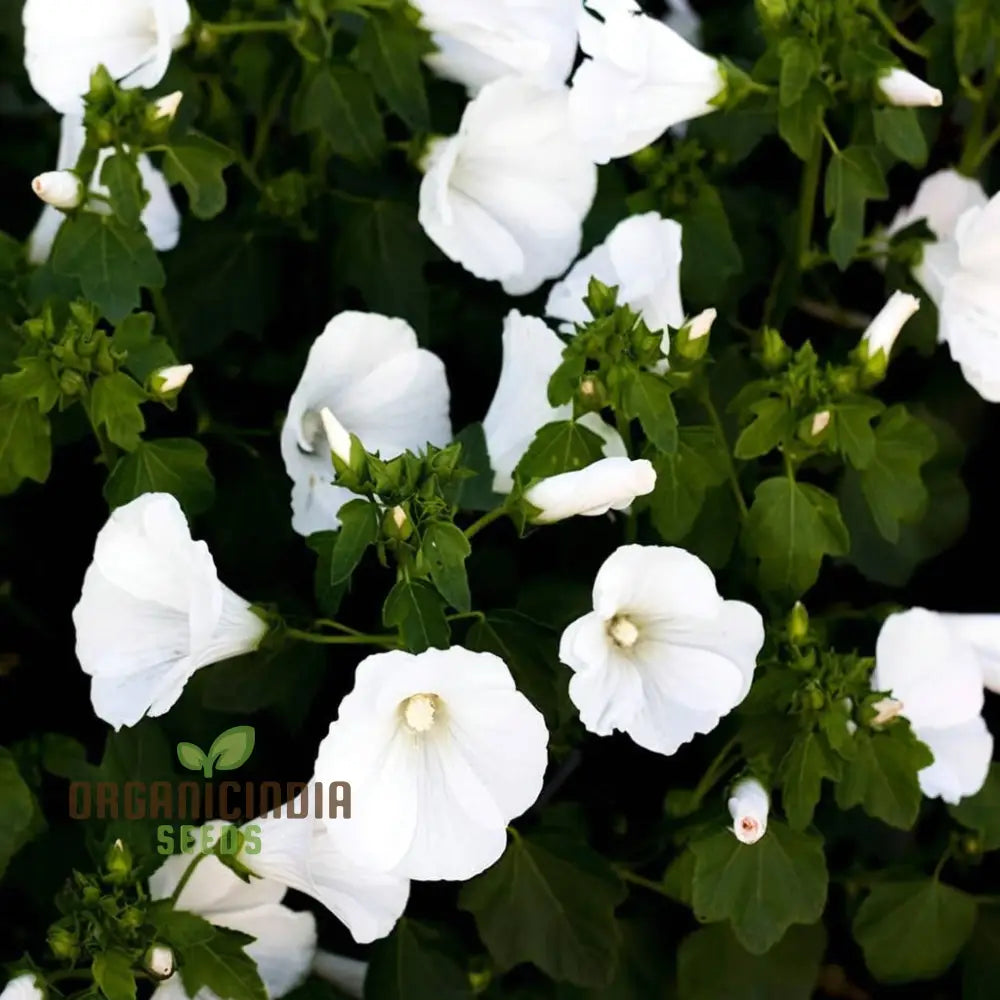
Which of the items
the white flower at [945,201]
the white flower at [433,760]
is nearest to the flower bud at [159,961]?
the white flower at [433,760]

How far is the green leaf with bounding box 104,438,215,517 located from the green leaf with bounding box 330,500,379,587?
22 centimetres

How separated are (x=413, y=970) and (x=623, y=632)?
397mm

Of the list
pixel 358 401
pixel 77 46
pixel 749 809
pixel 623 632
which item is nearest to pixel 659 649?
pixel 623 632

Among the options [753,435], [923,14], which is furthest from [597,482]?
[923,14]

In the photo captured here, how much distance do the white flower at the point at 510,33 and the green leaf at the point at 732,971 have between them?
858 millimetres

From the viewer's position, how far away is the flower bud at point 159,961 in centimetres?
99

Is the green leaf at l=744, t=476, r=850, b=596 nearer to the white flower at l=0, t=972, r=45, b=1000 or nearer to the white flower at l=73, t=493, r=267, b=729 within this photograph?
the white flower at l=73, t=493, r=267, b=729

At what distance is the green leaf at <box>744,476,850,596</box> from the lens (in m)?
1.12

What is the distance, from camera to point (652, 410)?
1.05m

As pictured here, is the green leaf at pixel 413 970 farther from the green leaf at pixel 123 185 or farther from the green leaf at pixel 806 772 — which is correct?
the green leaf at pixel 123 185

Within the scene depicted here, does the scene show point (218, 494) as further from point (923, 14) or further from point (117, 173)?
point (923, 14)

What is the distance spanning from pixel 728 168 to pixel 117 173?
673 mm

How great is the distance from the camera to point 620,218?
145 centimetres

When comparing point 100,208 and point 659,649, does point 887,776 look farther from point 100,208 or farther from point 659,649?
point 100,208
